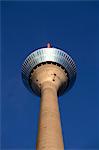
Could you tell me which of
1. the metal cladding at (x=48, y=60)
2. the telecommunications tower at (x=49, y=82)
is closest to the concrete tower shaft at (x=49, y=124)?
the telecommunications tower at (x=49, y=82)

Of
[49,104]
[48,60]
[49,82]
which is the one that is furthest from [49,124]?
→ [48,60]

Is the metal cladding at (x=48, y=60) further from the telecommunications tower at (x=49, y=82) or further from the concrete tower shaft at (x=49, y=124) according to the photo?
the concrete tower shaft at (x=49, y=124)

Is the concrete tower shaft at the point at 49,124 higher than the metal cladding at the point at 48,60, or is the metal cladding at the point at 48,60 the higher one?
the metal cladding at the point at 48,60

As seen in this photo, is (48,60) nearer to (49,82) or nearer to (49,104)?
(49,82)

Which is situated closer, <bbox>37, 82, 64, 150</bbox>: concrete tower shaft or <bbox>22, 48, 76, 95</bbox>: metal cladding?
<bbox>37, 82, 64, 150</bbox>: concrete tower shaft

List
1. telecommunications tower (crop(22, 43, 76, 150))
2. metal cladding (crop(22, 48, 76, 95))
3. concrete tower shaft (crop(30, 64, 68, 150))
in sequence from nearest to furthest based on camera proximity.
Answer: concrete tower shaft (crop(30, 64, 68, 150)) → telecommunications tower (crop(22, 43, 76, 150)) → metal cladding (crop(22, 48, 76, 95))

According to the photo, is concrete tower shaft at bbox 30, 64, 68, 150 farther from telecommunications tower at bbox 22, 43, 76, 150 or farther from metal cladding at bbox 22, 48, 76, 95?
metal cladding at bbox 22, 48, 76, 95

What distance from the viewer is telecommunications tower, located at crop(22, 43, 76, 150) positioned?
40.8m

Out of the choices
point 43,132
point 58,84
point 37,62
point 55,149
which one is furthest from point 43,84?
point 55,149

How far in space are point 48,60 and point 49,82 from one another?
7.04 metres

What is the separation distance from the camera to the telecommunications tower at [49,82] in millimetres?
40750

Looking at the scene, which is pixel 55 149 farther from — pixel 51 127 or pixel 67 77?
pixel 67 77

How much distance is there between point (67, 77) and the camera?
5841 cm

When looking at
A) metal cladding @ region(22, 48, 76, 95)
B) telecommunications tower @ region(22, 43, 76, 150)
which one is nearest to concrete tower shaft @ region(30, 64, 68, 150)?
telecommunications tower @ region(22, 43, 76, 150)
